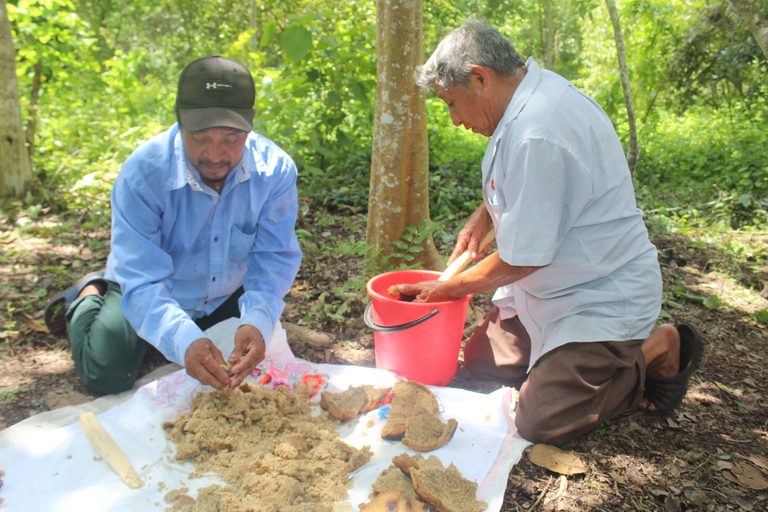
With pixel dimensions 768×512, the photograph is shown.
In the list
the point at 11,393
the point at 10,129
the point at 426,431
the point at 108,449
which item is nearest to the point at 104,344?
the point at 11,393

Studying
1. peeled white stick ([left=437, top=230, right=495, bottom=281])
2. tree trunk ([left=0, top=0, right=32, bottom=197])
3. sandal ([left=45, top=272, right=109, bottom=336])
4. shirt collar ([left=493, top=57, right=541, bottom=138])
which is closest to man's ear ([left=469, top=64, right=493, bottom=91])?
shirt collar ([left=493, top=57, right=541, bottom=138])

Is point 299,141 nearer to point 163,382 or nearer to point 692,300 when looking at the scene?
point 163,382

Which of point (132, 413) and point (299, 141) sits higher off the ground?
point (299, 141)

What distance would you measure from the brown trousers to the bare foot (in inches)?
3.4

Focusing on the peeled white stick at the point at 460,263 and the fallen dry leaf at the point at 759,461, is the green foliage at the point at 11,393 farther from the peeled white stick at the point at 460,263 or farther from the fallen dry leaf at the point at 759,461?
the fallen dry leaf at the point at 759,461

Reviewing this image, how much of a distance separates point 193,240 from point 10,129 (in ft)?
11.2

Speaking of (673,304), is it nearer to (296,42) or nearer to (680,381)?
(680,381)

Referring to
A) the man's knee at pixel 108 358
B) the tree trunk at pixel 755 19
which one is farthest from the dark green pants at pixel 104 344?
the tree trunk at pixel 755 19

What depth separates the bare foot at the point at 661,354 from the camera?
2355mm

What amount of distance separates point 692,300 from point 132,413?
360 centimetres

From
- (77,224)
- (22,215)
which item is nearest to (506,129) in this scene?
(77,224)

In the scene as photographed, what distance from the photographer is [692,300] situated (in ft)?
11.5

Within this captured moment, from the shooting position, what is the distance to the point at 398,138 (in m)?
3.31

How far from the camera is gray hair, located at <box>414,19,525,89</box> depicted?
6.45ft
